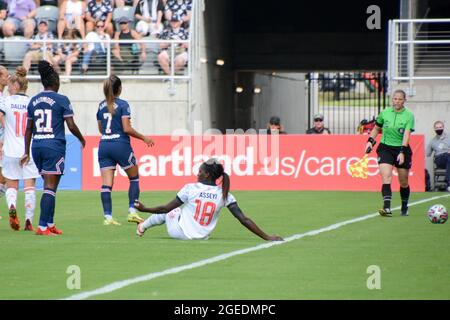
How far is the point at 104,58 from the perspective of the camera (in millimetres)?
29844

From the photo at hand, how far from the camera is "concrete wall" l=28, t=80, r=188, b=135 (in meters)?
29.5

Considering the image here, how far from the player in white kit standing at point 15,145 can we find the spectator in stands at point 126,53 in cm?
1406

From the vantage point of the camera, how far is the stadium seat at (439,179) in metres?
26.5

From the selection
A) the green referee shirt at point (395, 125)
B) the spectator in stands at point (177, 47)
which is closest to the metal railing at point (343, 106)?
the spectator in stands at point (177, 47)

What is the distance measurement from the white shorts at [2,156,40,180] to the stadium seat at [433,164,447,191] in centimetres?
1316

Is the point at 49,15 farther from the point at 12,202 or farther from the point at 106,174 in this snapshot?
the point at 12,202

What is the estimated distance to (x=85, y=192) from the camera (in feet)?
81.4

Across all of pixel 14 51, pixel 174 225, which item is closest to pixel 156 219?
pixel 174 225

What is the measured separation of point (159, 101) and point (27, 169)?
46.0 ft

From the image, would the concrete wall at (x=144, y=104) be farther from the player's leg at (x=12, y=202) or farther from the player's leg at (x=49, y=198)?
the player's leg at (x=49, y=198)

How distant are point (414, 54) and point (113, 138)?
48.5 feet
